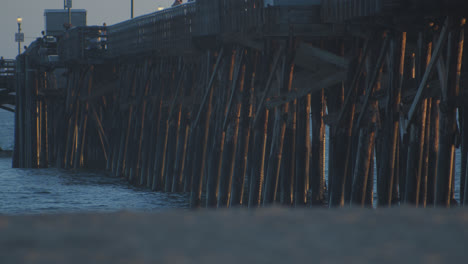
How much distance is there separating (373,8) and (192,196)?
31.2 feet

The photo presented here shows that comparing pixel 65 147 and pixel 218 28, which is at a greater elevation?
pixel 218 28

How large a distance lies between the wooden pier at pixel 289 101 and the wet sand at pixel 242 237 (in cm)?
732

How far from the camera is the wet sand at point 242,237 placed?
270 cm

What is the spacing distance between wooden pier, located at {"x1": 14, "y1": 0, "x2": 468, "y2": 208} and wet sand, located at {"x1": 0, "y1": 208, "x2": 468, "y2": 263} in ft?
24.0

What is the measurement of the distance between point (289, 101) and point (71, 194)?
1496cm

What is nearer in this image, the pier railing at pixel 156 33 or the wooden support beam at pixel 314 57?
the wooden support beam at pixel 314 57

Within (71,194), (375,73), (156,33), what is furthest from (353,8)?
(71,194)

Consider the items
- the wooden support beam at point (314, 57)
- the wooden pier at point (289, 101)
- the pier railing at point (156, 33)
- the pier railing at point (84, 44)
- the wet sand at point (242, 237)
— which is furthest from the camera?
the pier railing at point (84, 44)

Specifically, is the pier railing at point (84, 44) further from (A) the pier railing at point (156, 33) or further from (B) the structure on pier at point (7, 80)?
(B) the structure on pier at point (7, 80)

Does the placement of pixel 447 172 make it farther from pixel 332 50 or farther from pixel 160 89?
pixel 160 89

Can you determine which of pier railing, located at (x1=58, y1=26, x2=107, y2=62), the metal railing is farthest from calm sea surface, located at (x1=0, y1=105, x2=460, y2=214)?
the metal railing

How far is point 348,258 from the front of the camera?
270 cm

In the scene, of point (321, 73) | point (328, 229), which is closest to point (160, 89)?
point (321, 73)

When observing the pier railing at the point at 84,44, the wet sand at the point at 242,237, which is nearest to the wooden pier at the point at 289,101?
the pier railing at the point at 84,44
